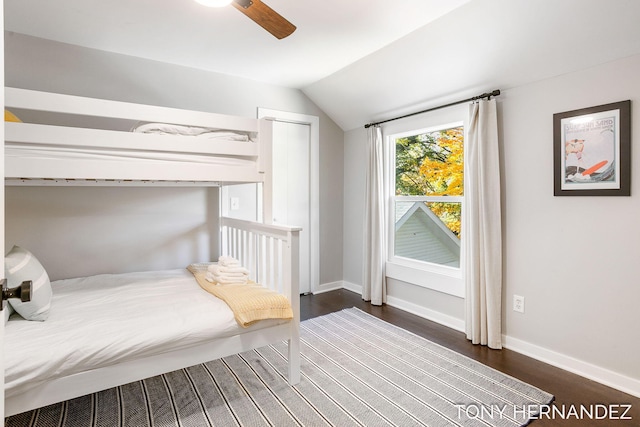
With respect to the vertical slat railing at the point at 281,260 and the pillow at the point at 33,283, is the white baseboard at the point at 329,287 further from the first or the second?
the pillow at the point at 33,283

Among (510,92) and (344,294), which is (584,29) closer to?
(510,92)

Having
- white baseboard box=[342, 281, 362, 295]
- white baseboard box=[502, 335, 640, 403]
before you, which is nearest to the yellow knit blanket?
white baseboard box=[502, 335, 640, 403]

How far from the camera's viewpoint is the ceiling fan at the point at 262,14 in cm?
144

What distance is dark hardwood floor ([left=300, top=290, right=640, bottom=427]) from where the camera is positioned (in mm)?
1724

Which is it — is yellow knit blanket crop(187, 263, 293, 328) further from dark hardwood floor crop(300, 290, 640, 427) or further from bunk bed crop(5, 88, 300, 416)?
dark hardwood floor crop(300, 290, 640, 427)

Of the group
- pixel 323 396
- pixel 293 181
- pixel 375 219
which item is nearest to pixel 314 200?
pixel 293 181

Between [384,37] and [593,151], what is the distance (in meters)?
1.52

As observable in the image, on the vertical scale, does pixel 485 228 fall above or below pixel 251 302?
above

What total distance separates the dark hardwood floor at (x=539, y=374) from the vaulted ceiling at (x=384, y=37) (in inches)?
72.2

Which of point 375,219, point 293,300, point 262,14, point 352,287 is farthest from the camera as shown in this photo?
point 352,287

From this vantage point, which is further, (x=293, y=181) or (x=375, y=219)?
(x=293, y=181)

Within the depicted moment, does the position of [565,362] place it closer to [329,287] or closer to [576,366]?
[576,366]

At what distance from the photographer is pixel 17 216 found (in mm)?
2408

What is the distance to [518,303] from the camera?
2.44 m
